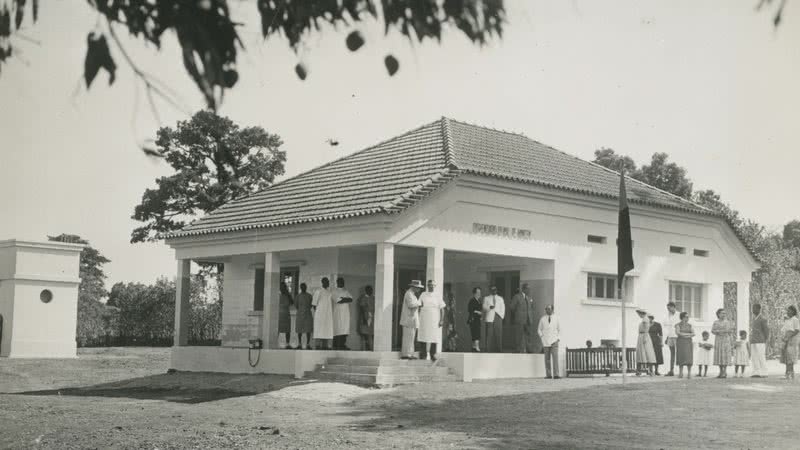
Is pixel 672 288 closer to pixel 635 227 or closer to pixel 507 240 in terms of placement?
pixel 635 227

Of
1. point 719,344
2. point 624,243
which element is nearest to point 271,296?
point 624,243

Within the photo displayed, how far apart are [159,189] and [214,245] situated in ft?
28.8

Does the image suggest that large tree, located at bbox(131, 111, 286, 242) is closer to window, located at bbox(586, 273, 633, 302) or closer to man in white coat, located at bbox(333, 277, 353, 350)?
man in white coat, located at bbox(333, 277, 353, 350)

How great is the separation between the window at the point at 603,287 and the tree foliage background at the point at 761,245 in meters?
4.20

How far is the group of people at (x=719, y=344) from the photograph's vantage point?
19984mm

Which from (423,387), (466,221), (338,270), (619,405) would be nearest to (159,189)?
(338,270)

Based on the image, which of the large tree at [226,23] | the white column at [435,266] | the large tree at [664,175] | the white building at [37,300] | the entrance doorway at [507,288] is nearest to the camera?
the large tree at [226,23]

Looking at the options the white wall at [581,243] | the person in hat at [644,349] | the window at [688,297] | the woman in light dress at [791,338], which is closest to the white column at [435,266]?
the white wall at [581,243]

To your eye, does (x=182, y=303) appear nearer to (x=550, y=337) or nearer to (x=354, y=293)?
(x=354, y=293)

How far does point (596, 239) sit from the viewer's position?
23094 millimetres

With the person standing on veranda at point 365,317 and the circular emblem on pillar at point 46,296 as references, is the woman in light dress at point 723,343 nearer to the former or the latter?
the person standing on veranda at point 365,317

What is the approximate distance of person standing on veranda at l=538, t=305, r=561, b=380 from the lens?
20328 millimetres

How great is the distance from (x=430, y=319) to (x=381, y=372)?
5.58 ft

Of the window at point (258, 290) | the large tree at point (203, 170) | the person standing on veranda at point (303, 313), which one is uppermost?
the large tree at point (203, 170)
